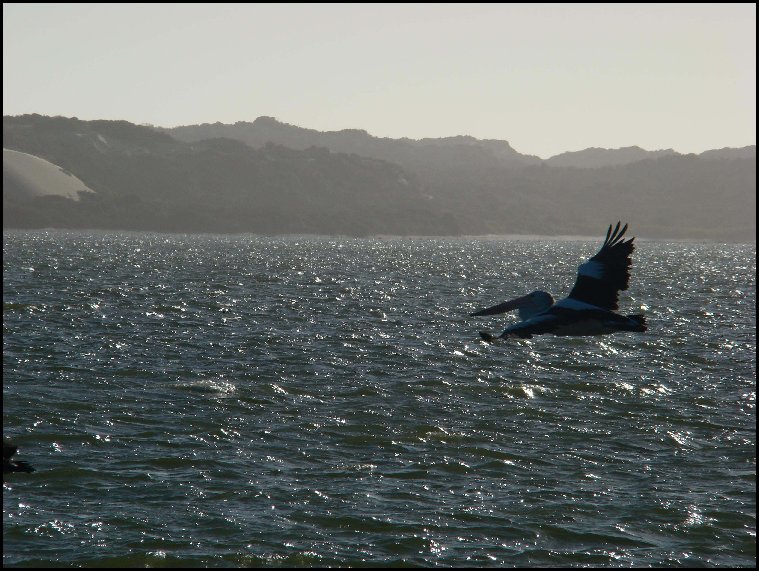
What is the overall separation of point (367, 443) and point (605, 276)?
13.6 meters

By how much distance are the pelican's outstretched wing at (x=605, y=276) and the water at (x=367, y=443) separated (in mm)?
6947

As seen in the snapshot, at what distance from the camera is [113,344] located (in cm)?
4209

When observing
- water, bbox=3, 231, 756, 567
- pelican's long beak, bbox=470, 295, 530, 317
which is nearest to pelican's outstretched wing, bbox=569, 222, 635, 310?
pelican's long beak, bbox=470, 295, 530, 317

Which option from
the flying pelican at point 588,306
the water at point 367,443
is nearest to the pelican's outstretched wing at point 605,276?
the flying pelican at point 588,306

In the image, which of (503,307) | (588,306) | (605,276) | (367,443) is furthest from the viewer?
(367,443)

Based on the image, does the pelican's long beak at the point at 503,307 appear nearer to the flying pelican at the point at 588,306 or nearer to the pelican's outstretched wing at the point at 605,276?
the flying pelican at the point at 588,306

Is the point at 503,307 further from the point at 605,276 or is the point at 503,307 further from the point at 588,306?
the point at 605,276

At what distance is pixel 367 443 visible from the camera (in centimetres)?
2712

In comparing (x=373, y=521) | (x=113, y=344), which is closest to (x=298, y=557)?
(x=373, y=521)

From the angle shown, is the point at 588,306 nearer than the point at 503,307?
No

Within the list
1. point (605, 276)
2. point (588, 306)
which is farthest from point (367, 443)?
point (588, 306)

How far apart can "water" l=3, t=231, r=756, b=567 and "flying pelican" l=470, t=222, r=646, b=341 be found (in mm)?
6976

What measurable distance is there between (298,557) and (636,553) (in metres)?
6.65

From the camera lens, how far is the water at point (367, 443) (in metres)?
20.1
